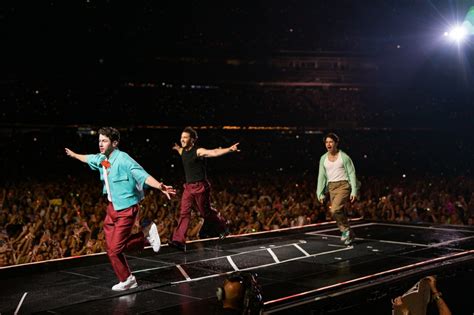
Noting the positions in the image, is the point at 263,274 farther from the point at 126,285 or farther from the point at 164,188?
the point at 164,188

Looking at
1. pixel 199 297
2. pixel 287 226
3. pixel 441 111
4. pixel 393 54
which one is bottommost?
pixel 199 297

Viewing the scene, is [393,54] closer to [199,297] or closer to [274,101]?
[274,101]

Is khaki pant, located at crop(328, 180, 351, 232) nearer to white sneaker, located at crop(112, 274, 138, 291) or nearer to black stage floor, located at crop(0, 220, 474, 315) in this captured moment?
black stage floor, located at crop(0, 220, 474, 315)

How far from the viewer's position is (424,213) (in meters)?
12.8

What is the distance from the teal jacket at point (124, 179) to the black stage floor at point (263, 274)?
96 centimetres

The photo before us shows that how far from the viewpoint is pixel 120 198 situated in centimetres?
619

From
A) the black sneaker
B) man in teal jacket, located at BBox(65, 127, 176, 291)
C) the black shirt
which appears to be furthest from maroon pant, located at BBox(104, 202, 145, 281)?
the black shirt

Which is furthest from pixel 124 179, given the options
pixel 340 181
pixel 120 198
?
pixel 340 181

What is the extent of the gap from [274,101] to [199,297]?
28.4 metres

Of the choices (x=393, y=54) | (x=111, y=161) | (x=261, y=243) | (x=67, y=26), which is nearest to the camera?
(x=111, y=161)

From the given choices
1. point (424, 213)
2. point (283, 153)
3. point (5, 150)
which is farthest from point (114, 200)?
point (283, 153)

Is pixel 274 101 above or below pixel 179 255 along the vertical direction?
above

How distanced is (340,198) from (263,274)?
256 centimetres

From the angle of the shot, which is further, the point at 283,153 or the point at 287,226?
the point at 283,153
